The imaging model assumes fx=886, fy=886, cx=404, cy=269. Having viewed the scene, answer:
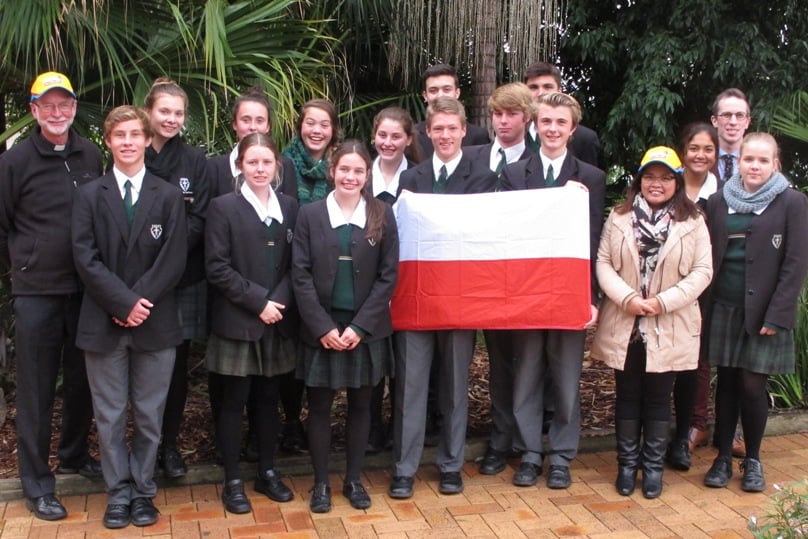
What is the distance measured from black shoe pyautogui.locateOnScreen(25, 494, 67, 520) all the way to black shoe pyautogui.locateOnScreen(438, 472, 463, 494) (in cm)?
195

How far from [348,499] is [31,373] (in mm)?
1737

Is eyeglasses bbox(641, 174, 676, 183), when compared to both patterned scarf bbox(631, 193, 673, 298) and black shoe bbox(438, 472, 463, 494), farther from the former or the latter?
black shoe bbox(438, 472, 463, 494)

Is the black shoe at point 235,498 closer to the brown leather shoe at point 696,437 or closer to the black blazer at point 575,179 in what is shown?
the black blazer at point 575,179

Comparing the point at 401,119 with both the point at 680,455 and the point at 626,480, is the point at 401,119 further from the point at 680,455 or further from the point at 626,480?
the point at 680,455

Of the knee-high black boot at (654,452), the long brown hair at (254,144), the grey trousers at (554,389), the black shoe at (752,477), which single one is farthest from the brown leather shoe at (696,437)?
the long brown hair at (254,144)

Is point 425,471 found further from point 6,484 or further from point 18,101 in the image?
point 18,101

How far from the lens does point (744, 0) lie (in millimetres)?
7918

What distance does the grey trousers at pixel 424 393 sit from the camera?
15.7 feet

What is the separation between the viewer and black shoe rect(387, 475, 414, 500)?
472 centimetres

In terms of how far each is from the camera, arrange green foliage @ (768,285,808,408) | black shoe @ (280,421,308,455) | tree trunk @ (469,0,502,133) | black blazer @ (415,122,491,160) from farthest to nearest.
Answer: tree trunk @ (469,0,502,133)
green foliage @ (768,285,808,408)
black blazer @ (415,122,491,160)
black shoe @ (280,421,308,455)

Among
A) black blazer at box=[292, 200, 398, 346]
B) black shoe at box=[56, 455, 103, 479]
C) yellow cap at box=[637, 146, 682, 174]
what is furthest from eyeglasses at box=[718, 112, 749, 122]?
black shoe at box=[56, 455, 103, 479]

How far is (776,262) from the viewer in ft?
15.3

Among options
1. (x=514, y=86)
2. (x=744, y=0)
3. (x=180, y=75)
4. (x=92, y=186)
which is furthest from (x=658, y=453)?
(x=744, y=0)

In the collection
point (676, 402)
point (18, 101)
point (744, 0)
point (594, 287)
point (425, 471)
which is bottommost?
point (425, 471)
